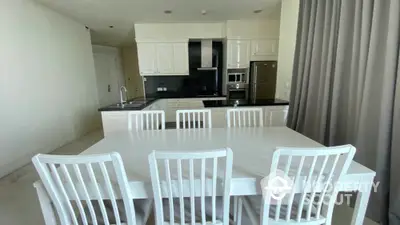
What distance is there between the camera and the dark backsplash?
226 inches

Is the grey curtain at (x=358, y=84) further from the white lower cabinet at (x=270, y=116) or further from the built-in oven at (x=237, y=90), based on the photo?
the built-in oven at (x=237, y=90)

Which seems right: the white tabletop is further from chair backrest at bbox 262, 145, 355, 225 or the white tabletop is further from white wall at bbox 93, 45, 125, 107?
white wall at bbox 93, 45, 125, 107

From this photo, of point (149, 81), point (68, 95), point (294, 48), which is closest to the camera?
point (294, 48)

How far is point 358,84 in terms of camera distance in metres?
2.12

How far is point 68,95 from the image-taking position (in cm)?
458

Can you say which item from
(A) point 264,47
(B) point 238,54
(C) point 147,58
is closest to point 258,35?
(A) point 264,47

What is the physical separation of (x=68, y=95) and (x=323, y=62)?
4535mm

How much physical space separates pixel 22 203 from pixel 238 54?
181 inches

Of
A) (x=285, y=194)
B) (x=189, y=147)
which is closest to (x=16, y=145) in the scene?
(x=189, y=147)

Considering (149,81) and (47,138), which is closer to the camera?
(47,138)

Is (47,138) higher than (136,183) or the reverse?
the reverse

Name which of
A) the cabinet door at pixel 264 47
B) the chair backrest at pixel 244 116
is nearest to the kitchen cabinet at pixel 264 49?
the cabinet door at pixel 264 47

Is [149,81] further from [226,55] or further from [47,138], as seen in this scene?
[47,138]

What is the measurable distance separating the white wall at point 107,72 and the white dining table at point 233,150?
19.1ft
